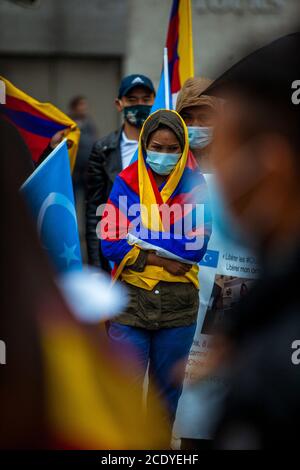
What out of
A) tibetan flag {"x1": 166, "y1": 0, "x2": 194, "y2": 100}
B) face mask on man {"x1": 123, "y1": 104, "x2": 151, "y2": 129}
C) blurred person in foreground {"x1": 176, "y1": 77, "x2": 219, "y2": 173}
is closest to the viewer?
blurred person in foreground {"x1": 176, "y1": 77, "x2": 219, "y2": 173}

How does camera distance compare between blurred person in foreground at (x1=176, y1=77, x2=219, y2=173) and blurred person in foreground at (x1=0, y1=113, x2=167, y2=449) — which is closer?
blurred person in foreground at (x1=0, y1=113, x2=167, y2=449)

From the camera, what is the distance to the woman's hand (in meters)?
3.58

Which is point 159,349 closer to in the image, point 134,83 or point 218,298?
point 218,298

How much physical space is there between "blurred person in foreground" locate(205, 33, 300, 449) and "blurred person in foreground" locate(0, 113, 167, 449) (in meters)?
0.39

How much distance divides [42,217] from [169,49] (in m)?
2.25

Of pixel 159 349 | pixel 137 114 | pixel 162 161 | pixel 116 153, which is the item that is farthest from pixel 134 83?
pixel 159 349

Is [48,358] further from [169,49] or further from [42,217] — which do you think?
[169,49]

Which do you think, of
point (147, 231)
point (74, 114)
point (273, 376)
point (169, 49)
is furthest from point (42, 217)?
point (74, 114)

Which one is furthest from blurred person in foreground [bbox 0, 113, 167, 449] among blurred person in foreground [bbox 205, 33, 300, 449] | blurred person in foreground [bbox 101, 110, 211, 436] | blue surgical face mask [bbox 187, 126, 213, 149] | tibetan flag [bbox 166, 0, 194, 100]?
tibetan flag [bbox 166, 0, 194, 100]

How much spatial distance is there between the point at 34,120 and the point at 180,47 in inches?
36.1

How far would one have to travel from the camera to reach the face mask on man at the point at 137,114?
15.0ft

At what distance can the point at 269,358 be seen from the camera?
5.84 ft
